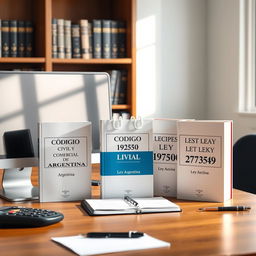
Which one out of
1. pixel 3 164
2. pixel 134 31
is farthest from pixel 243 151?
pixel 134 31

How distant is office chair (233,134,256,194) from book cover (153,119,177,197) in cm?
59

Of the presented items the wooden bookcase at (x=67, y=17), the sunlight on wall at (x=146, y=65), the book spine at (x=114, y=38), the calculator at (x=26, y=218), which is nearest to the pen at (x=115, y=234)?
the calculator at (x=26, y=218)

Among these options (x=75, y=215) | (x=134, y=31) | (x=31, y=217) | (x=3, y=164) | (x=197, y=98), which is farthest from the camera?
(x=197, y=98)

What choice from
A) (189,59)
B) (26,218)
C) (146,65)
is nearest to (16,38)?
(146,65)

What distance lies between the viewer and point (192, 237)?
1.32 m

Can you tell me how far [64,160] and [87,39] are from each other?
8.10ft

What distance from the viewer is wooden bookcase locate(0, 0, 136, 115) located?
392cm

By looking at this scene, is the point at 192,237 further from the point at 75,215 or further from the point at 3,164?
the point at 3,164

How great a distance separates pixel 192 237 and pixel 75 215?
38 centimetres

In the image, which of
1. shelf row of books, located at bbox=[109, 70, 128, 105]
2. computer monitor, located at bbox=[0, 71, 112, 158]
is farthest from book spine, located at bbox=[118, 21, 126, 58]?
computer monitor, located at bbox=[0, 71, 112, 158]

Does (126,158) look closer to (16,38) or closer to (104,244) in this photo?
(104,244)

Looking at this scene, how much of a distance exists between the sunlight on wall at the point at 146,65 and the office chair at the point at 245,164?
2.03 m

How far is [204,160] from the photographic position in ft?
5.72

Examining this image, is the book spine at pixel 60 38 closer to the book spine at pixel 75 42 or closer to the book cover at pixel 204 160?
the book spine at pixel 75 42
